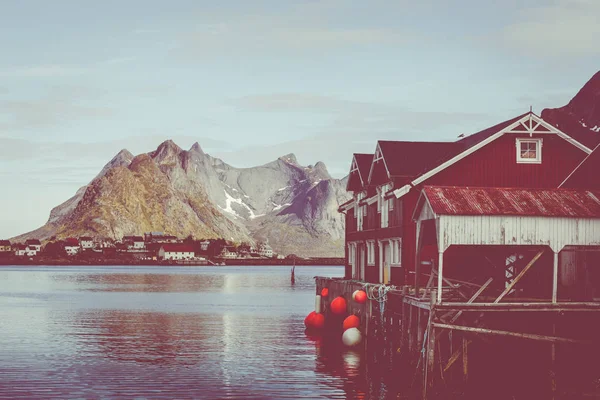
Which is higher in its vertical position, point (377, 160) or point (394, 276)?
point (377, 160)

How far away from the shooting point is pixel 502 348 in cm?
3406

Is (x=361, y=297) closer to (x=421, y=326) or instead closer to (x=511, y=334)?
(x=421, y=326)

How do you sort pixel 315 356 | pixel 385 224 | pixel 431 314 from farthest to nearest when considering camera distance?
pixel 385 224 → pixel 315 356 → pixel 431 314

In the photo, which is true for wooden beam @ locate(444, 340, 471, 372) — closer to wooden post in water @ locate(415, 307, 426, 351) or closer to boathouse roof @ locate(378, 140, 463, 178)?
wooden post in water @ locate(415, 307, 426, 351)

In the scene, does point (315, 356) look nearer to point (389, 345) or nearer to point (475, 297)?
point (389, 345)

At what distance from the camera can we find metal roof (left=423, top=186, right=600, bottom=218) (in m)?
32.4

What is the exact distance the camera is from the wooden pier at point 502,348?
30922 millimetres

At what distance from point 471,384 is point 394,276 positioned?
16.2m

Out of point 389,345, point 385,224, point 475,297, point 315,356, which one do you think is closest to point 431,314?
point 475,297

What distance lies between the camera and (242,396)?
1294 inches

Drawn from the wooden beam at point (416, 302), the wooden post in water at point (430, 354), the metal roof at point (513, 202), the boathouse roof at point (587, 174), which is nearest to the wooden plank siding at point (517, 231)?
the metal roof at point (513, 202)

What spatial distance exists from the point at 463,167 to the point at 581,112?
316 feet

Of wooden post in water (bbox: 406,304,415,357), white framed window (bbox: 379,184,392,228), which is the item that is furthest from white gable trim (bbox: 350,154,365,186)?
wooden post in water (bbox: 406,304,415,357)

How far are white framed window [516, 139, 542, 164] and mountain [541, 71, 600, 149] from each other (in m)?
72.1
